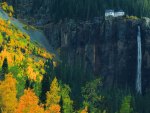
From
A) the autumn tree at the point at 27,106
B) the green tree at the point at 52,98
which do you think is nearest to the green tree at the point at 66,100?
the green tree at the point at 52,98

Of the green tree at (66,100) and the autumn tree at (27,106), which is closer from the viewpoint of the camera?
the autumn tree at (27,106)

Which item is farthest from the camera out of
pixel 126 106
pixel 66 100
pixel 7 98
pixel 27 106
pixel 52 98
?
pixel 126 106

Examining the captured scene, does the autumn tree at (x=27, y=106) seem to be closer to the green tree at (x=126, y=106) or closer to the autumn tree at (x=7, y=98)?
the autumn tree at (x=7, y=98)

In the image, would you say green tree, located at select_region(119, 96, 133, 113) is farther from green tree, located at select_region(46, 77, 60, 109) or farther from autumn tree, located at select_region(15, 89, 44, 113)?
autumn tree, located at select_region(15, 89, 44, 113)

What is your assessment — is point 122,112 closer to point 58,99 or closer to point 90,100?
point 90,100

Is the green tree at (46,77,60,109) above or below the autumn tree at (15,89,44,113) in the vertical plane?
below

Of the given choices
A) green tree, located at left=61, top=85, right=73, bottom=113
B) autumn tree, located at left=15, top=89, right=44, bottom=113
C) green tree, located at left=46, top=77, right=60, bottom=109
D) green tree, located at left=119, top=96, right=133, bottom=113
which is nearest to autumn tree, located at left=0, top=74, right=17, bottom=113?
autumn tree, located at left=15, top=89, right=44, bottom=113

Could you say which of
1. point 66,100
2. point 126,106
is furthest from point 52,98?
point 126,106

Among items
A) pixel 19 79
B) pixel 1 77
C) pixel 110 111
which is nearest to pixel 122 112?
pixel 110 111

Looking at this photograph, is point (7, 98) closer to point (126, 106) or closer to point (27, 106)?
point (27, 106)

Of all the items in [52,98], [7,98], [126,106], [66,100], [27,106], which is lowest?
[126,106]

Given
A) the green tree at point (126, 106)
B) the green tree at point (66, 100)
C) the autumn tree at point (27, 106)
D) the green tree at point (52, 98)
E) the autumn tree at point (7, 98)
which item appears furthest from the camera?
the green tree at point (126, 106)

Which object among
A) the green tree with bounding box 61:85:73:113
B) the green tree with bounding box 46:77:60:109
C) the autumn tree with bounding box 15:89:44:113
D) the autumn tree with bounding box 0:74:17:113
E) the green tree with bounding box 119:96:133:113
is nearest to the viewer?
the autumn tree with bounding box 15:89:44:113

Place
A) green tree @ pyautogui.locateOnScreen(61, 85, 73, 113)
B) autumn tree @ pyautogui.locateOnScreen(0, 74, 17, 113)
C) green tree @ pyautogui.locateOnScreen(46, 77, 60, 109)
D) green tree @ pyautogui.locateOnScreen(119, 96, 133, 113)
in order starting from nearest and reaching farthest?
autumn tree @ pyautogui.locateOnScreen(0, 74, 17, 113), green tree @ pyautogui.locateOnScreen(46, 77, 60, 109), green tree @ pyautogui.locateOnScreen(61, 85, 73, 113), green tree @ pyautogui.locateOnScreen(119, 96, 133, 113)
